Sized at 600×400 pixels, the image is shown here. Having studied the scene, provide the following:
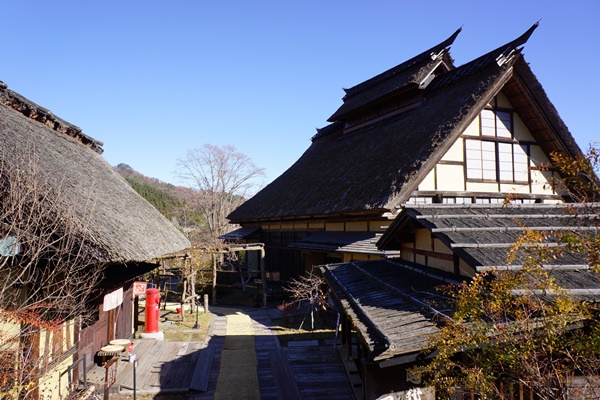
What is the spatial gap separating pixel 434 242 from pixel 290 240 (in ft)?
44.9

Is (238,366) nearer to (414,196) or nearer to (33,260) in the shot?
(33,260)

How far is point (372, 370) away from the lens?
19.4ft

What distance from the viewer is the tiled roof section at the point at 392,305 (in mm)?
4641

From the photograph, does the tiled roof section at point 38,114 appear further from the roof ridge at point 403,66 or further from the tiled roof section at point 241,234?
the roof ridge at point 403,66

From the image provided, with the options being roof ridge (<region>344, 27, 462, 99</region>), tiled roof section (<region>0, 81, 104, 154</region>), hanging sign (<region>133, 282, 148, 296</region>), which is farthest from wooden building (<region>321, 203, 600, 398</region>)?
roof ridge (<region>344, 27, 462, 99</region>)

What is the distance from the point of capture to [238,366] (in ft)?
37.5

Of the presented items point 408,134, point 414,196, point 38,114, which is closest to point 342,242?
point 414,196

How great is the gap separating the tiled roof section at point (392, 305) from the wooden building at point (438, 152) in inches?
149

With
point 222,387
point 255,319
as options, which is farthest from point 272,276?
point 222,387

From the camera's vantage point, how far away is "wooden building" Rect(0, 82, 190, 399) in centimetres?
707

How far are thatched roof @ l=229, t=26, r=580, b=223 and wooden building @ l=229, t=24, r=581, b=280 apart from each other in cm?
4

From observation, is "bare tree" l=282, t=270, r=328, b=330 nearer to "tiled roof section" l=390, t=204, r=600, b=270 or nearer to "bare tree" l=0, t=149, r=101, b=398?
"tiled roof section" l=390, t=204, r=600, b=270

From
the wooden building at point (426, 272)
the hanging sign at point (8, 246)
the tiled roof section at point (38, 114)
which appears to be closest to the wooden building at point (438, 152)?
the wooden building at point (426, 272)

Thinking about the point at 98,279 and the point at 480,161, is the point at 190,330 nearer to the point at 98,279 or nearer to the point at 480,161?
the point at 98,279
